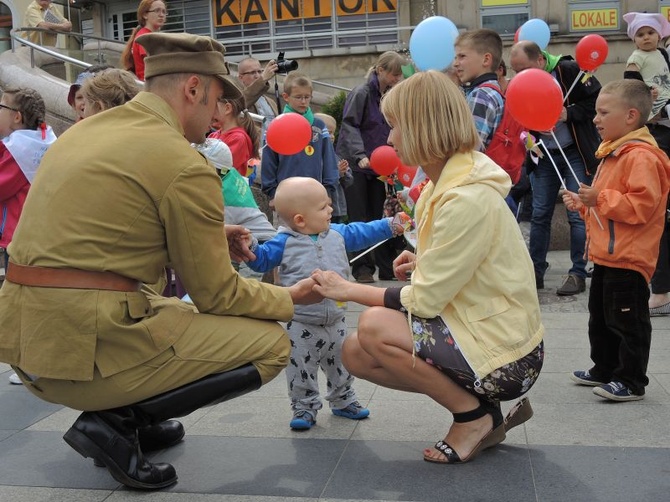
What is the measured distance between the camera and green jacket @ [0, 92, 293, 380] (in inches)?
→ 116

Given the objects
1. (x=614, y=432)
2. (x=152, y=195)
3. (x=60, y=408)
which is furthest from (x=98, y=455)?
(x=614, y=432)

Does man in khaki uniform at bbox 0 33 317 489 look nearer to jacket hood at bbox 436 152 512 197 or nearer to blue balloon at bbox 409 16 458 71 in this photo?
jacket hood at bbox 436 152 512 197

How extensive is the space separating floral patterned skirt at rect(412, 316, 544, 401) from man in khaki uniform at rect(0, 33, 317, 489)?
1.94 feet

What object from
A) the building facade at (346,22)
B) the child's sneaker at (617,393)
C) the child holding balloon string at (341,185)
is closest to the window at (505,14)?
the building facade at (346,22)

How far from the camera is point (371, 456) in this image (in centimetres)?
352

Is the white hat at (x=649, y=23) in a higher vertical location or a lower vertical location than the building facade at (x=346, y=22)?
lower

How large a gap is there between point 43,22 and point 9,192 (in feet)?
25.9

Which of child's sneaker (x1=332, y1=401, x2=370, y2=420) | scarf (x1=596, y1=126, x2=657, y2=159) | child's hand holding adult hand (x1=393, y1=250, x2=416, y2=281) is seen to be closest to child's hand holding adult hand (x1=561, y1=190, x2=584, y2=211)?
scarf (x1=596, y1=126, x2=657, y2=159)

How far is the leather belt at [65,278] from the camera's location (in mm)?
2943

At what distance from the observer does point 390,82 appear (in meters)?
7.46

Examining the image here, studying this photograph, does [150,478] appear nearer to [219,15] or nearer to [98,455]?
[98,455]

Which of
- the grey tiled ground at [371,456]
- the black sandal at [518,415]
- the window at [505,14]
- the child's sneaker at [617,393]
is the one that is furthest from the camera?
the window at [505,14]

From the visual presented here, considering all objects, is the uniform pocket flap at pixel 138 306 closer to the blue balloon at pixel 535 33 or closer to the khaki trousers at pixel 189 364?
the khaki trousers at pixel 189 364

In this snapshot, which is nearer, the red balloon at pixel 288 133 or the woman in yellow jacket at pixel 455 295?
the woman in yellow jacket at pixel 455 295
